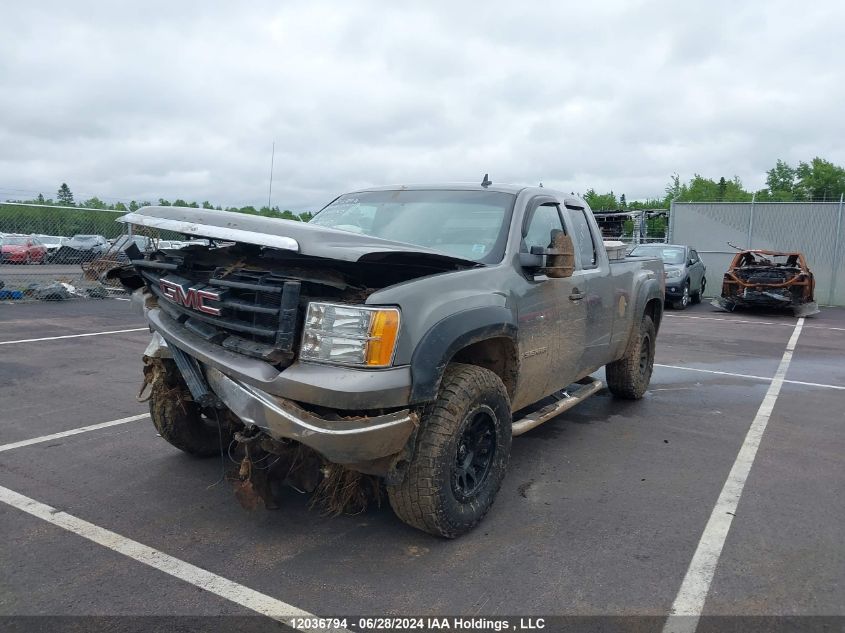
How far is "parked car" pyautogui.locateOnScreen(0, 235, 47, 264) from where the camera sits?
13289 millimetres

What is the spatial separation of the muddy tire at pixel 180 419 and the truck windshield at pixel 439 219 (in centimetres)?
154

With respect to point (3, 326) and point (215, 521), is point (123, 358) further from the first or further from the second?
point (215, 521)

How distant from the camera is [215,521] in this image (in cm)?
368

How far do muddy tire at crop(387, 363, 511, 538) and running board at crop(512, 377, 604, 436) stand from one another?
31cm

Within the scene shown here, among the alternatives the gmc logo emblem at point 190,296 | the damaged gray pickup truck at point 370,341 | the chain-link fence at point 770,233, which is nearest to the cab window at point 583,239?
the damaged gray pickup truck at point 370,341

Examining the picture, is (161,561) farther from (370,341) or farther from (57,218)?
(57,218)

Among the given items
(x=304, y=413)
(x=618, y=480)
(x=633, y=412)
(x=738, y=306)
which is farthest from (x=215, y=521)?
(x=738, y=306)

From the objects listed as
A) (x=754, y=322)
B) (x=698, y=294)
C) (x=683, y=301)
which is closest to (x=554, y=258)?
(x=754, y=322)

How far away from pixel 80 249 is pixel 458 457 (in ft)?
44.0

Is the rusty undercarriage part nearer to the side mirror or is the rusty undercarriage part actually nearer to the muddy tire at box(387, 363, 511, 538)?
the muddy tire at box(387, 363, 511, 538)

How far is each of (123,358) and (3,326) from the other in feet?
11.5

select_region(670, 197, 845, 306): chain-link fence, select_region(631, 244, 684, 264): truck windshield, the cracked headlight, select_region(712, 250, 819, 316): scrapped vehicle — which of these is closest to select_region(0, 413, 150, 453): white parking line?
the cracked headlight

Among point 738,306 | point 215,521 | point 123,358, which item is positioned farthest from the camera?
point 738,306

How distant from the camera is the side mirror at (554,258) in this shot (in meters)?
4.02
